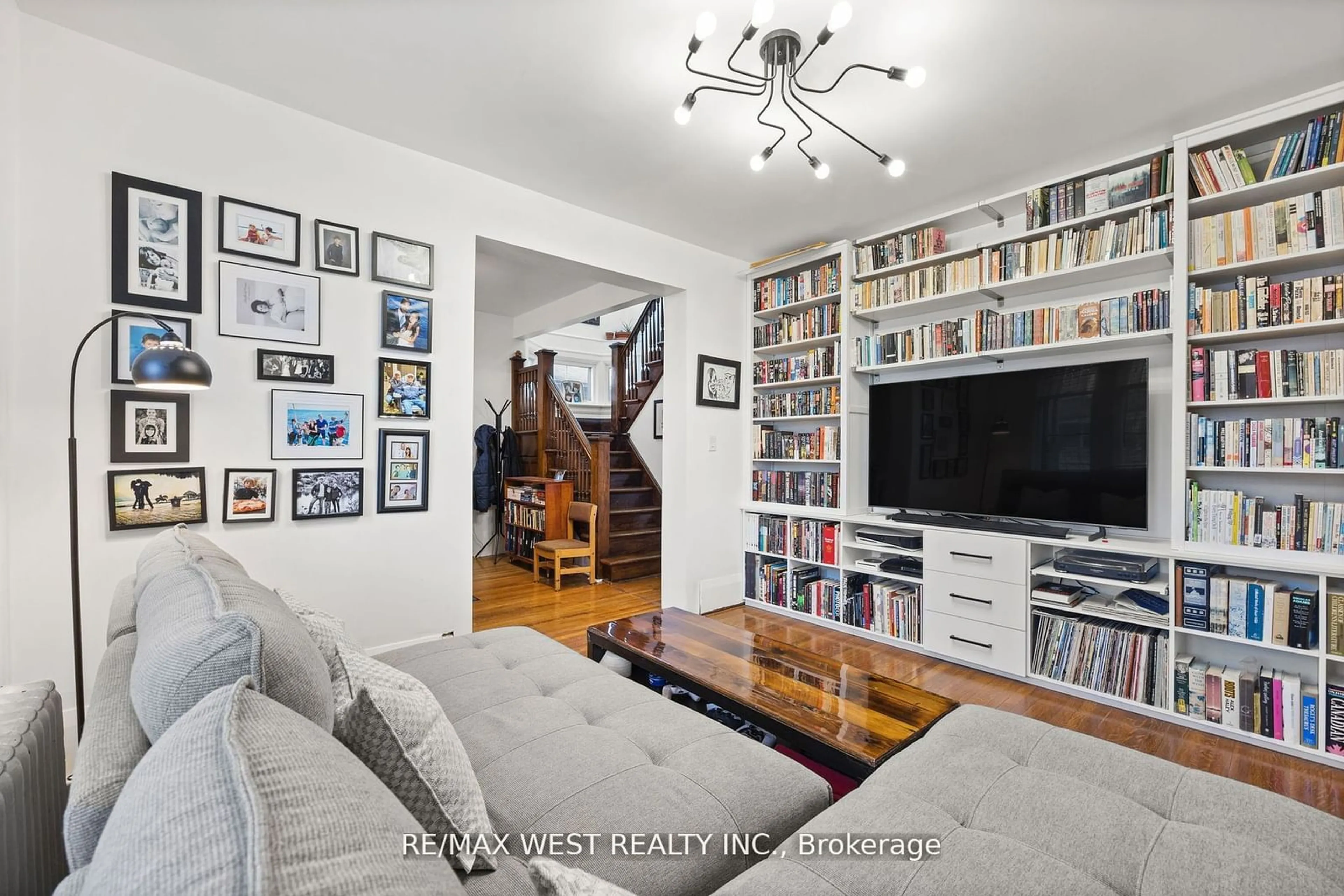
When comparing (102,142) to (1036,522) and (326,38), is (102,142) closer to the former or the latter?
(326,38)

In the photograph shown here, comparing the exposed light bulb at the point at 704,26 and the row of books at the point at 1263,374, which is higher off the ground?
the exposed light bulb at the point at 704,26

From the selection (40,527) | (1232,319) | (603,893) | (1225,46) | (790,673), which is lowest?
(790,673)

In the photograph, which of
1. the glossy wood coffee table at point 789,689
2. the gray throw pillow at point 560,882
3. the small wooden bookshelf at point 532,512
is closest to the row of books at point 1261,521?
the glossy wood coffee table at point 789,689

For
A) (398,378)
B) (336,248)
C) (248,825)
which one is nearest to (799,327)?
(398,378)

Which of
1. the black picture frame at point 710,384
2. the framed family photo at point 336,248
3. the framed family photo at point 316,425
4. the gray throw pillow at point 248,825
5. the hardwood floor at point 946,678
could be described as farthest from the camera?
the black picture frame at point 710,384

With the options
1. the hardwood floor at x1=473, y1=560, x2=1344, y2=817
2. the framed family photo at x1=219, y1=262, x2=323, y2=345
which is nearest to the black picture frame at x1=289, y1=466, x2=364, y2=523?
the framed family photo at x1=219, y1=262, x2=323, y2=345

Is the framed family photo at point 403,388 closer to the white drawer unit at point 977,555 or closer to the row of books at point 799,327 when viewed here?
the row of books at point 799,327

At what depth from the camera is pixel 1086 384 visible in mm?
2791

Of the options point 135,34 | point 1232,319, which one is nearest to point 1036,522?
point 1232,319

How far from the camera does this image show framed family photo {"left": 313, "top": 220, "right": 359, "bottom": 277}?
252 centimetres

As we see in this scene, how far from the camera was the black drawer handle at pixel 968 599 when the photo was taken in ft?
9.62

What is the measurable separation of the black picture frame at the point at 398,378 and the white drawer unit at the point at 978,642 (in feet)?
9.36

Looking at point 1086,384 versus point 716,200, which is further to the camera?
point 716,200

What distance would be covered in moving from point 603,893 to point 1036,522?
3.16m
